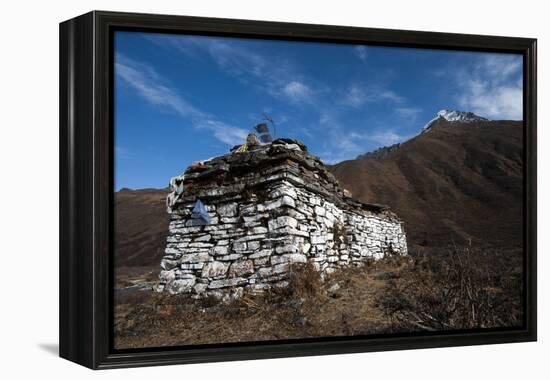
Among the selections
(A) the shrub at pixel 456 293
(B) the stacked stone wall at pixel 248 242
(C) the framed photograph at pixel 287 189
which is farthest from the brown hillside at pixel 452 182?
(B) the stacked stone wall at pixel 248 242

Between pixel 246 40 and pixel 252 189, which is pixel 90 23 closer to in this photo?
pixel 246 40

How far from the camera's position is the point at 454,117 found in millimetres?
8297

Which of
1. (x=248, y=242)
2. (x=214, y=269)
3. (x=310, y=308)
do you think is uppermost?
(x=248, y=242)

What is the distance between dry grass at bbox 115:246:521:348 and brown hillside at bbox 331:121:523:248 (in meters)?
0.37

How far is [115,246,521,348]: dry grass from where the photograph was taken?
23.3 ft

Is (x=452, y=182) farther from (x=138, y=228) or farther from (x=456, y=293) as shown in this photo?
(x=138, y=228)

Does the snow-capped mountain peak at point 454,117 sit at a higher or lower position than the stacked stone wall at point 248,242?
higher

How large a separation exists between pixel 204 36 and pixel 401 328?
3440mm

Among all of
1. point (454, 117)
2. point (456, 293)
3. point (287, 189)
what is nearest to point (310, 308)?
point (287, 189)

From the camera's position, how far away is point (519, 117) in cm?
856

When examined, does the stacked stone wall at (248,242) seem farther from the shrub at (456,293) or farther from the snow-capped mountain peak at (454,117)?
the snow-capped mountain peak at (454,117)

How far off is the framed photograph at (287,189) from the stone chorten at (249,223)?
0.01 meters

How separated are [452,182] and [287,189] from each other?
1.89 meters

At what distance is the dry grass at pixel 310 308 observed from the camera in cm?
709
